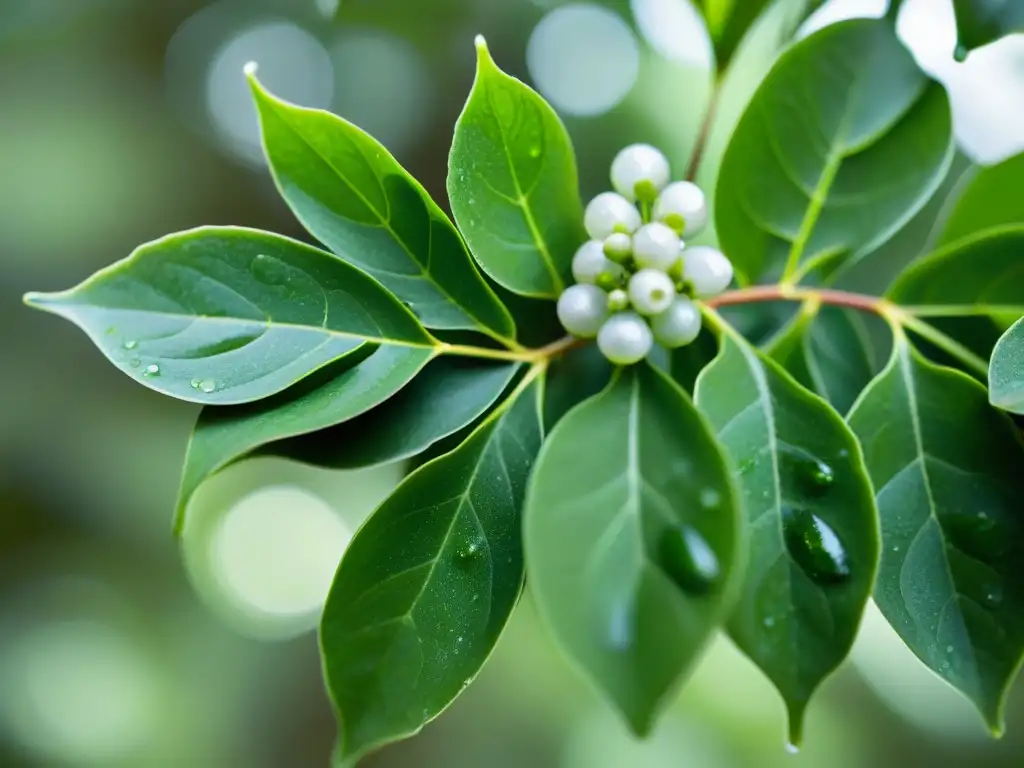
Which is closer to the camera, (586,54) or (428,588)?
(428,588)

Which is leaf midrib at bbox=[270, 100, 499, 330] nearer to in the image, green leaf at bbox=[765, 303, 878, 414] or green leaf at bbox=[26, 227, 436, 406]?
green leaf at bbox=[26, 227, 436, 406]

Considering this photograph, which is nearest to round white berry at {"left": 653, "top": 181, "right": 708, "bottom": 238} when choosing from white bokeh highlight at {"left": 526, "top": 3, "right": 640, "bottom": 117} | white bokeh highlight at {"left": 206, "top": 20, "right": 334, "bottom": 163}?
white bokeh highlight at {"left": 526, "top": 3, "right": 640, "bottom": 117}

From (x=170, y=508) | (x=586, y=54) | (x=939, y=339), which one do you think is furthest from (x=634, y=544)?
(x=170, y=508)

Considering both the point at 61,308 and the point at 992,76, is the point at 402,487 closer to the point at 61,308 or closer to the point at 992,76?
the point at 61,308

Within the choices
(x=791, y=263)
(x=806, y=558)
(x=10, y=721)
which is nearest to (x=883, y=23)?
(x=791, y=263)

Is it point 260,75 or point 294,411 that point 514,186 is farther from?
point 260,75

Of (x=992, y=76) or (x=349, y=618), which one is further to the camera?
(x=992, y=76)

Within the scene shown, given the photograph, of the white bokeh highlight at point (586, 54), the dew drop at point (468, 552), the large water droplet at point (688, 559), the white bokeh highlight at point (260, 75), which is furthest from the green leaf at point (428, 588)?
the white bokeh highlight at point (260, 75)
